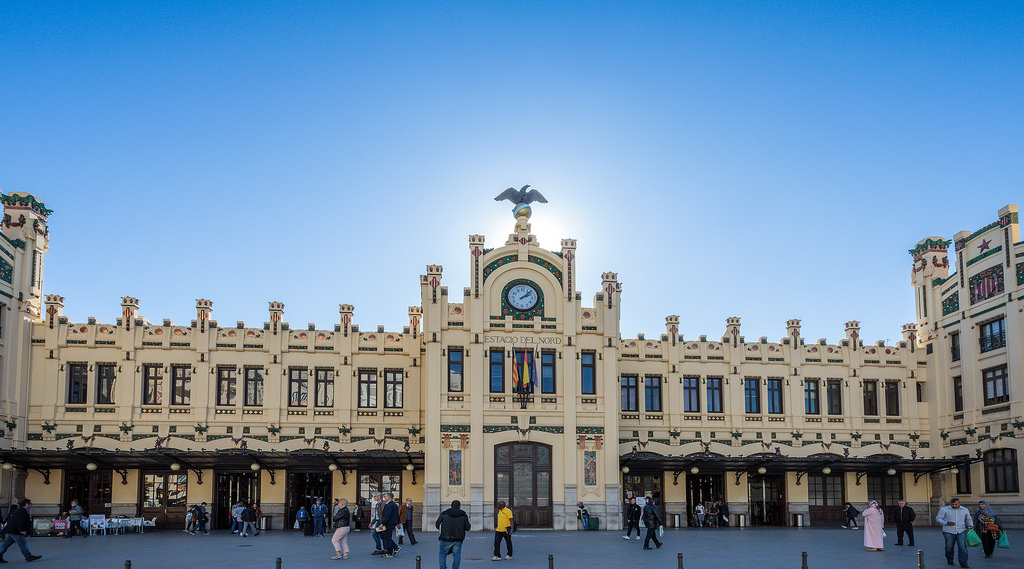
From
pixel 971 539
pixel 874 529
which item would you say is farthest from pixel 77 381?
pixel 971 539

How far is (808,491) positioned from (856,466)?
2548mm

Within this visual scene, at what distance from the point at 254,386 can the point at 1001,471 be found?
102ft

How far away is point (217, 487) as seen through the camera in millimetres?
39594

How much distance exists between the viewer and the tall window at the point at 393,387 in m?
41.8

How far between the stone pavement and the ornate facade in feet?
12.7

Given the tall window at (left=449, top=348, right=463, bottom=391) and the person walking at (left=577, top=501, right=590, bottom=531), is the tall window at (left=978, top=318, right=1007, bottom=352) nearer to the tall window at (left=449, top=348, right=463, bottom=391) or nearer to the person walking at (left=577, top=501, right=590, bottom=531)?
the person walking at (left=577, top=501, right=590, bottom=531)

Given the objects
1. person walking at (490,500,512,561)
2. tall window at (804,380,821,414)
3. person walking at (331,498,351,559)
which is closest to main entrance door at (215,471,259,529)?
person walking at (331,498,351,559)

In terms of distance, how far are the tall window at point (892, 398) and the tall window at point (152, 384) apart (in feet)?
106

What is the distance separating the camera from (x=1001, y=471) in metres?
39.0

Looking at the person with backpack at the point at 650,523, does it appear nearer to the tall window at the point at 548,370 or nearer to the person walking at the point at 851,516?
the tall window at the point at 548,370

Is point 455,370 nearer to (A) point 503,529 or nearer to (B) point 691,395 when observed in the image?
(B) point 691,395

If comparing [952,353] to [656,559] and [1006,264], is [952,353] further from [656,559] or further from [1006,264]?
[656,559]

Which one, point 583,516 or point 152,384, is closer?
point 583,516

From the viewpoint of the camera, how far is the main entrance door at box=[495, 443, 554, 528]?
38.2m
